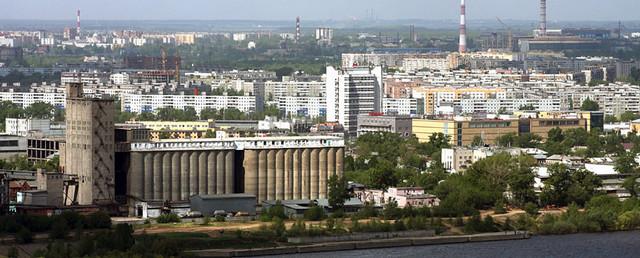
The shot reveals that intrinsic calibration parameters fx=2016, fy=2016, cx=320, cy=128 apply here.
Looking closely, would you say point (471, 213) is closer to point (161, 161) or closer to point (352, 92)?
point (161, 161)

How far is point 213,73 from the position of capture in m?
72.6

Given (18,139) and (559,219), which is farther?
(18,139)

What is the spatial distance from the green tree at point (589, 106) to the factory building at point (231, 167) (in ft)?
76.9

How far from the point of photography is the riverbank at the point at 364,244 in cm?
2484

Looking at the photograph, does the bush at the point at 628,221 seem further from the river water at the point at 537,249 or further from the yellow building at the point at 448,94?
the yellow building at the point at 448,94

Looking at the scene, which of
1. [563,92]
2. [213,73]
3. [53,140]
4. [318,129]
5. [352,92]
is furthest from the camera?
[213,73]

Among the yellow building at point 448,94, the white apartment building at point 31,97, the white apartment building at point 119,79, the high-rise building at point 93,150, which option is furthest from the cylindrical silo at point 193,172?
the white apartment building at point 119,79

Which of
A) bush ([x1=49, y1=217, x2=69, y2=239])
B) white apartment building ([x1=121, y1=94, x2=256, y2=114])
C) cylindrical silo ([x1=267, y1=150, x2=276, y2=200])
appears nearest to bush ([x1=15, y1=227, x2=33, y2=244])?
bush ([x1=49, y1=217, x2=69, y2=239])

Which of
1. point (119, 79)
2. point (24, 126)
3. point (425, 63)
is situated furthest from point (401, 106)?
point (425, 63)

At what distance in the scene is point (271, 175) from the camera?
30.1 metres

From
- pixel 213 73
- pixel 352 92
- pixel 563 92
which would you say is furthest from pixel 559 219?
pixel 213 73

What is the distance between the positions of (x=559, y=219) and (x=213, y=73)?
149 ft

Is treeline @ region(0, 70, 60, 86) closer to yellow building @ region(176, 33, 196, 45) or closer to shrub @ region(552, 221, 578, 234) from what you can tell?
shrub @ region(552, 221, 578, 234)

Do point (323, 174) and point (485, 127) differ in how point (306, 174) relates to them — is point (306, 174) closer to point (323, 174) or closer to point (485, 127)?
point (323, 174)
